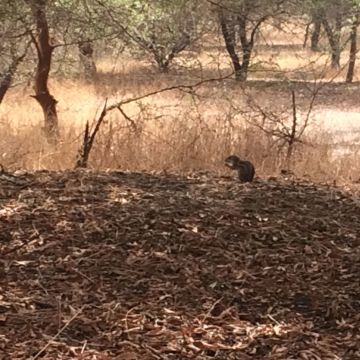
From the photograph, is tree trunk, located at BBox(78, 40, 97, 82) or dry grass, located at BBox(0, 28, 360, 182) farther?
tree trunk, located at BBox(78, 40, 97, 82)

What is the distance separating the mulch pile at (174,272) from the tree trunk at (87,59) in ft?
12.7

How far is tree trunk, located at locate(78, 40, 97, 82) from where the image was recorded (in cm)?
885

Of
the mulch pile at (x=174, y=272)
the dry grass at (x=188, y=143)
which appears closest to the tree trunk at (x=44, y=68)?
the dry grass at (x=188, y=143)

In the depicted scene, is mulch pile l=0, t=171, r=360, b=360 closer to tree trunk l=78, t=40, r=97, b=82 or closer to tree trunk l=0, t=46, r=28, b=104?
tree trunk l=0, t=46, r=28, b=104

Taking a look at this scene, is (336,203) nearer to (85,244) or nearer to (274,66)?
(85,244)

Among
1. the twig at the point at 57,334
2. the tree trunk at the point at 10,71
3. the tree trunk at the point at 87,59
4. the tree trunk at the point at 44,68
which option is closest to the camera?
the twig at the point at 57,334

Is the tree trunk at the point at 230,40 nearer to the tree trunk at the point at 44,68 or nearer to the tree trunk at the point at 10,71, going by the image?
the tree trunk at the point at 44,68

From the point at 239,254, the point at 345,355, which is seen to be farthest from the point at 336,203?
the point at 345,355

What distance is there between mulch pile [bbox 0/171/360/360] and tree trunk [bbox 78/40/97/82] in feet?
12.7

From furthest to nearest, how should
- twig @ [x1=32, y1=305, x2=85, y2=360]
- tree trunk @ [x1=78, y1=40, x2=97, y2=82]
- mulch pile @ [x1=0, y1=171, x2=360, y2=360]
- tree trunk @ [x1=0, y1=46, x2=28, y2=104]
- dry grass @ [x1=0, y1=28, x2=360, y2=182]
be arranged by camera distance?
tree trunk @ [x1=78, y1=40, x2=97, y2=82] → tree trunk @ [x1=0, y1=46, x2=28, y2=104] → dry grass @ [x1=0, y1=28, x2=360, y2=182] → mulch pile @ [x1=0, y1=171, x2=360, y2=360] → twig @ [x1=32, y1=305, x2=85, y2=360]

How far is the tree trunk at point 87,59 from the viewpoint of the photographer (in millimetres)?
8852

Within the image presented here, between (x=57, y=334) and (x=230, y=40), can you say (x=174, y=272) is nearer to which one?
(x=57, y=334)

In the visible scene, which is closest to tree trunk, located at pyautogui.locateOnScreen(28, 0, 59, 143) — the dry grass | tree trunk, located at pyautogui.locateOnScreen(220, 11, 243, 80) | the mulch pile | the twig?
the dry grass

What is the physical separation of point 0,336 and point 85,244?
93 cm
